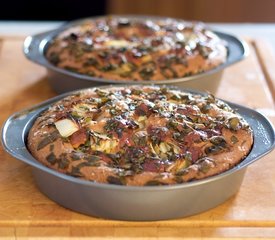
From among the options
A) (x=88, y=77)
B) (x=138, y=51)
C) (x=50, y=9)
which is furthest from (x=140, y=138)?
(x=50, y=9)

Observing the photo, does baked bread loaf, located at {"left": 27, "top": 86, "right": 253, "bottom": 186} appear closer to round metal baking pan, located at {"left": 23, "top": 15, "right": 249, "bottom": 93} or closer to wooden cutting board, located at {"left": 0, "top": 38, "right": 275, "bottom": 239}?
wooden cutting board, located at {"left": 0, "top": 38, "right": 275, "bottom": 239}

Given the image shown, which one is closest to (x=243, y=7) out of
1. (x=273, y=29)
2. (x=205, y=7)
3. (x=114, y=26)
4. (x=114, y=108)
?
(x=205, y=7)

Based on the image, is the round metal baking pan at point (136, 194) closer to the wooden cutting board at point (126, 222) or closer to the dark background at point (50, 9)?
the wooden cutting board at point (126, 222)

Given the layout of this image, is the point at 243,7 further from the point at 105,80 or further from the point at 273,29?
the point at 105,80

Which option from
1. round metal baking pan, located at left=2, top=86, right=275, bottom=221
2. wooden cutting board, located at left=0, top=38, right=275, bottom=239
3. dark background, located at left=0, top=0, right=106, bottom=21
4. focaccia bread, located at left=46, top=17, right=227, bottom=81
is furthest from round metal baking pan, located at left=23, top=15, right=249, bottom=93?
dark background, located at left=0, top=0, right=106, bottom=21

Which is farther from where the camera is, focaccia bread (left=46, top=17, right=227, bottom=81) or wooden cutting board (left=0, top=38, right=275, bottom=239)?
focaccia bread (left=46, top=17, right=227, bottom=81)

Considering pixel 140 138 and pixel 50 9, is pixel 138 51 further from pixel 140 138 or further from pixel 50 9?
pixel 50 9
